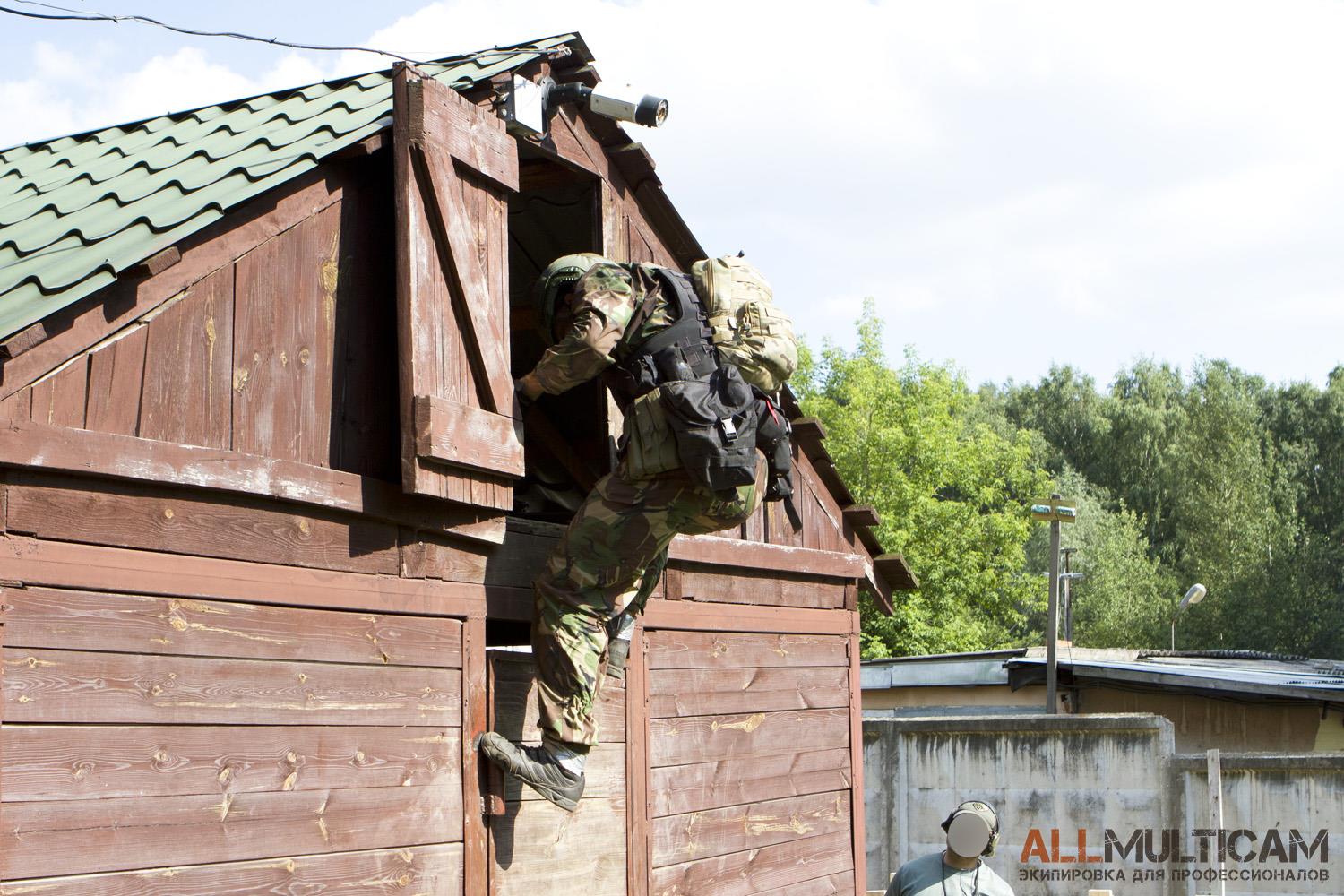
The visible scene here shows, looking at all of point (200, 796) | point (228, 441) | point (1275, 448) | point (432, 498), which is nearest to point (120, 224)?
point (228, 441)

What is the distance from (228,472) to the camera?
17.7ft

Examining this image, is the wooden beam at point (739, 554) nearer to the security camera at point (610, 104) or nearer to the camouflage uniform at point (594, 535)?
the camouflage uniform at point (594, 535)

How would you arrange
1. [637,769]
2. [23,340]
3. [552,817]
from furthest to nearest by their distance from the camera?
1. [637,769]
2. [552,817]
3. [23,340]

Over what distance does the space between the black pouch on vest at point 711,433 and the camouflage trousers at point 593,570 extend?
0.18 metres

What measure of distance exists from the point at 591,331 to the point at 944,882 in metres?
3.31

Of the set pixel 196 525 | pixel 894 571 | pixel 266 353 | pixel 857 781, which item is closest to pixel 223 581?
pixel 196 525

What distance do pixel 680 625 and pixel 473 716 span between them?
178 centimetres

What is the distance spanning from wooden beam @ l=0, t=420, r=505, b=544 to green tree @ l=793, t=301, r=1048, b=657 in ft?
90.6

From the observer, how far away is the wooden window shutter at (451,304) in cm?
603

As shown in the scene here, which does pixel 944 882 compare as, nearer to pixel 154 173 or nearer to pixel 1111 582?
pixel 154 173

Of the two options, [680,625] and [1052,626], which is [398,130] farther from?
[1052,626]

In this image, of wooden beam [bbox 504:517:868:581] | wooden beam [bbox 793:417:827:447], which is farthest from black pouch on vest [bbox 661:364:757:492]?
wooden beam [bbox 793:417:827:447]

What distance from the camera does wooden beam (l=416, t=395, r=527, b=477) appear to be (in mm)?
5957

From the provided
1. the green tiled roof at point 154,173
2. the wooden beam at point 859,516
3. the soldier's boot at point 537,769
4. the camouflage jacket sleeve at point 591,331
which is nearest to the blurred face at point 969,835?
the soldier's boot at point 537,769
